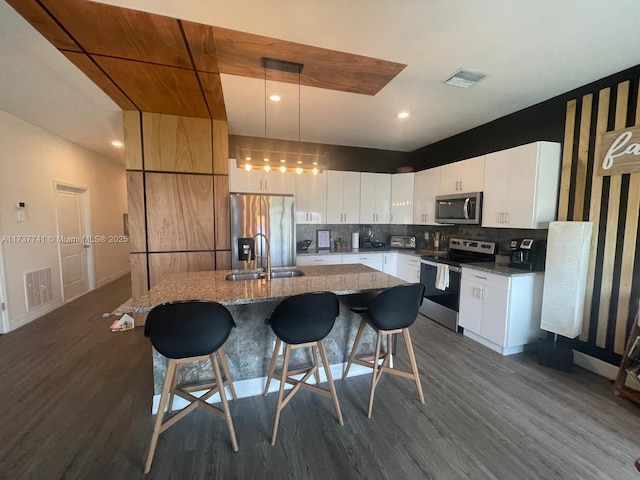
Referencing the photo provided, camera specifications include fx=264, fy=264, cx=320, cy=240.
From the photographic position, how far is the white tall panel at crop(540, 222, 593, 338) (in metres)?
2.51

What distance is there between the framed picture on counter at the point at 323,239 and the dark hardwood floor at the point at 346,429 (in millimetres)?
2554

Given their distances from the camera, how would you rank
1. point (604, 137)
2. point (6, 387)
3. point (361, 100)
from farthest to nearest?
point (361, 100), point (604, 137), point (6, 387)

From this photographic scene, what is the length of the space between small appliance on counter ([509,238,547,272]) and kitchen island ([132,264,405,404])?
1.76 meters

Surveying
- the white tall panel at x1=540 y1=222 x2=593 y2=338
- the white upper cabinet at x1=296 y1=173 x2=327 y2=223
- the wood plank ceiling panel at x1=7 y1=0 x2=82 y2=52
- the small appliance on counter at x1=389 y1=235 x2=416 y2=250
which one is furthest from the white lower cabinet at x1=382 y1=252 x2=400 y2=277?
the wood plank ceiling panel at x1=7 y1=0 x2=82 y2=52

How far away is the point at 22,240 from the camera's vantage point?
3.61m

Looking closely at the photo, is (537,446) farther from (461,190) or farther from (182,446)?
(461,190)

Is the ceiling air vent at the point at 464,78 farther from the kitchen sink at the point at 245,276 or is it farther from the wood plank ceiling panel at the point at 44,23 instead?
the wood plank ceiling panel at the point at 44,23

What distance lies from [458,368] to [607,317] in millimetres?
1474

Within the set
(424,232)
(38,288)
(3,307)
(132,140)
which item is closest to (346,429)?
(424,232)

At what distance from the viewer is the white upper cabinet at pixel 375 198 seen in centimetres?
468

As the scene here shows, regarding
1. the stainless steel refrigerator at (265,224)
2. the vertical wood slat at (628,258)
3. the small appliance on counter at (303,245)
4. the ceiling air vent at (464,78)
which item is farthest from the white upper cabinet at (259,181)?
the vertical wood slat at (628,258)

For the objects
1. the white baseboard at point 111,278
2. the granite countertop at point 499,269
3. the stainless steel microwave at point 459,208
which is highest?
the stainless steel microwave at point 459,208

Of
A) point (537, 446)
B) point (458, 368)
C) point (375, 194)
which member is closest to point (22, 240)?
point (375, 194)

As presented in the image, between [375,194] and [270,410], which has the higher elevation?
[375,194]
